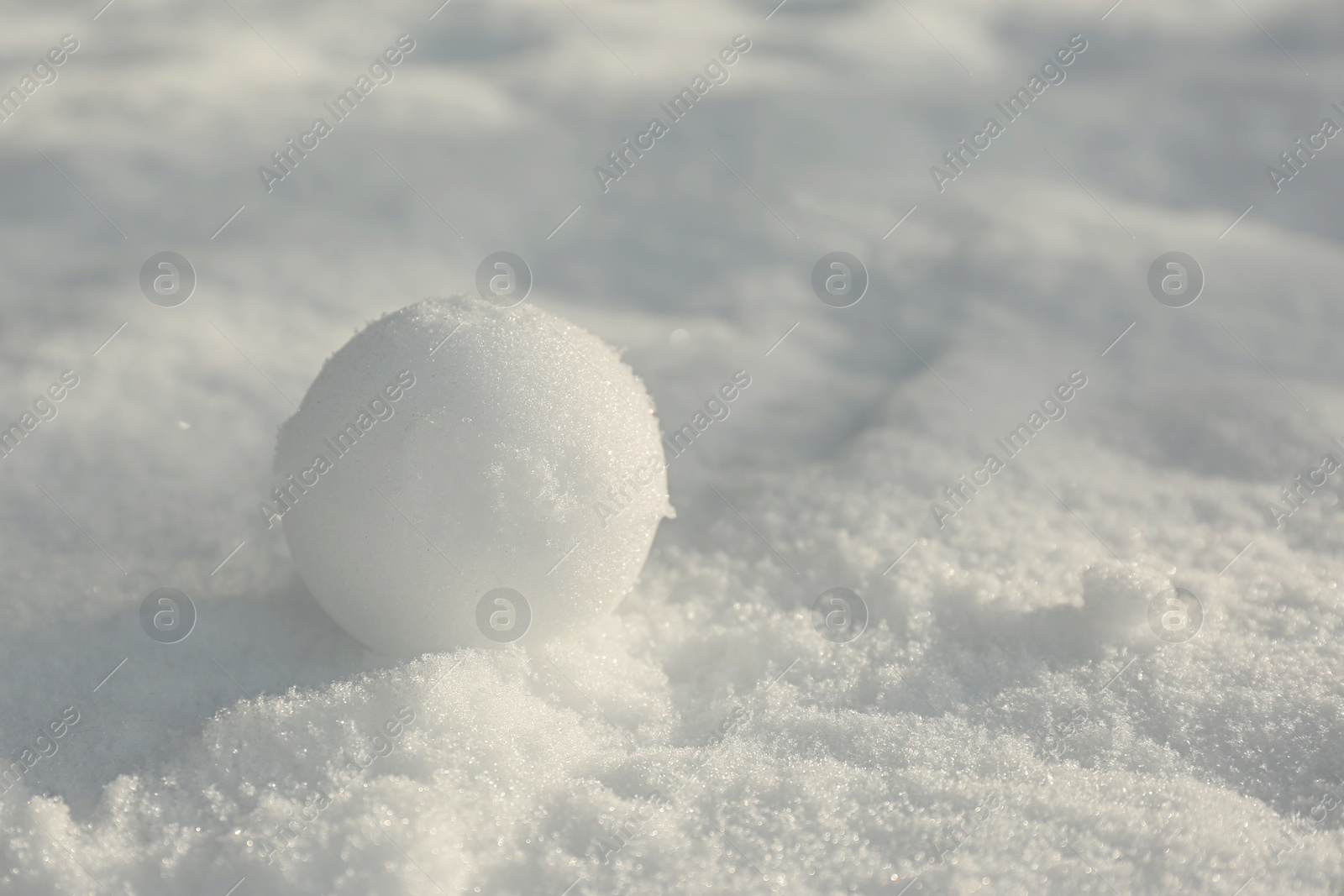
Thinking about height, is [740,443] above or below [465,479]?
below

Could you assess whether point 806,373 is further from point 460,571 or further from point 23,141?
point 23,141

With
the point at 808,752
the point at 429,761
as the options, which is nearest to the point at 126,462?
the point at 429,761

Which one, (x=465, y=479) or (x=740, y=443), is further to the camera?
(x=740, y=443)

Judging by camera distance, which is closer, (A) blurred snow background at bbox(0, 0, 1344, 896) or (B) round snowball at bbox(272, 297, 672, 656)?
(A) blurred snow background at bbox(0, 0, 1344, 896)

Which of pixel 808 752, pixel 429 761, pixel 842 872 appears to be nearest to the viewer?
pixel 842 872

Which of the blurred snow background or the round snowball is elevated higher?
the round snowball
